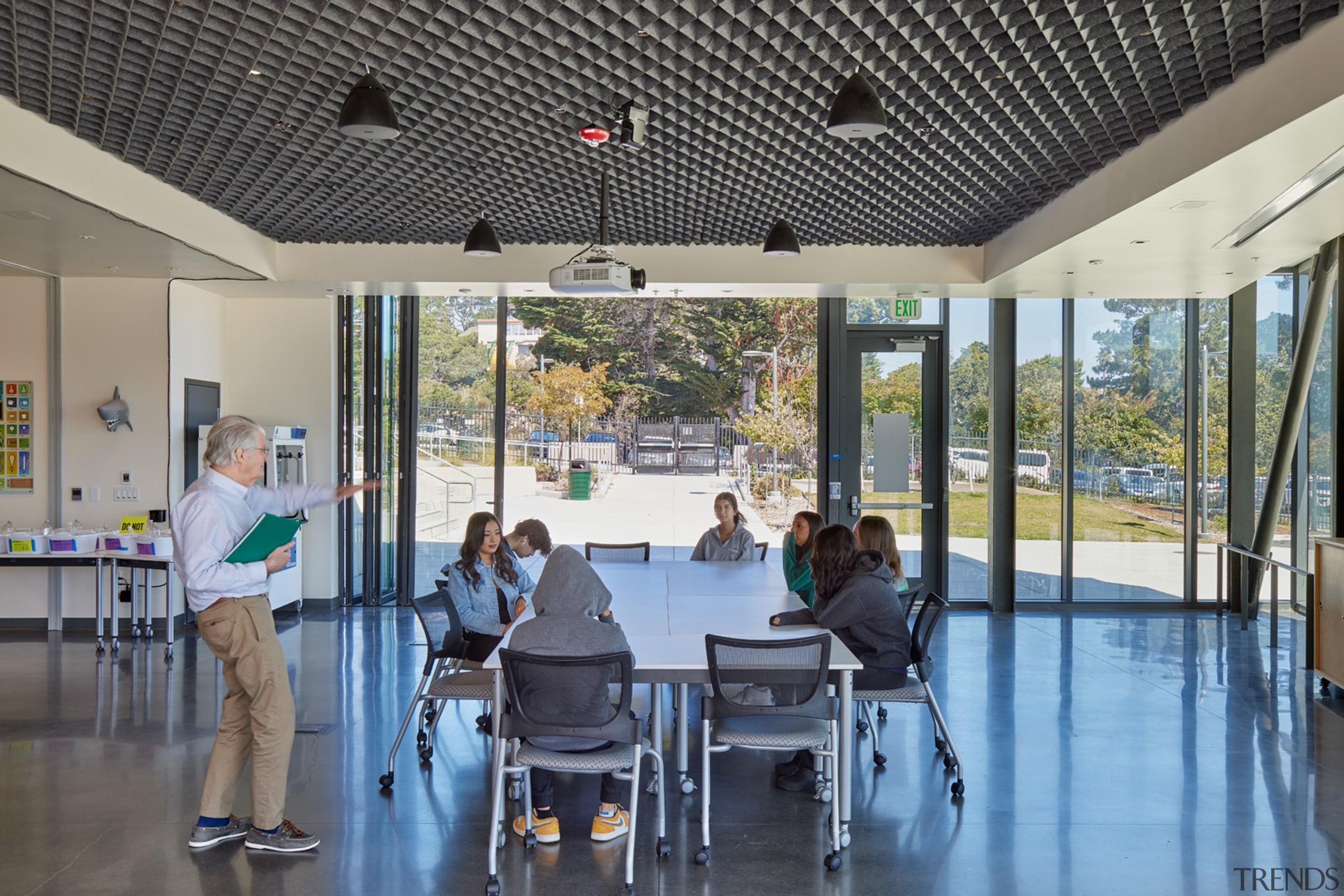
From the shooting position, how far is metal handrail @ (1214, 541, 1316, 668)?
23.3 ft

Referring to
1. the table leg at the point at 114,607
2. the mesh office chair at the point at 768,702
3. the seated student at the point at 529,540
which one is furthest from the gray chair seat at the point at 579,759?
the table leg at the point at 114,607

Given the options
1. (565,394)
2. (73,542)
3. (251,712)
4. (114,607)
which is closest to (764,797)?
(251,712)

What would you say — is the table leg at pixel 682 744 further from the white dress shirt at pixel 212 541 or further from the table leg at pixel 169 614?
the table leg at pixel 169 614

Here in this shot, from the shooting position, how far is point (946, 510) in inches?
403

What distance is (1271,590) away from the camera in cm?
841

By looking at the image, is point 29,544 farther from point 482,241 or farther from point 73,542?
point 482,241

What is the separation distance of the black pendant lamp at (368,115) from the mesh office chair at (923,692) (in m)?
3.25

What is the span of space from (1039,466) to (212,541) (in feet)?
27.2

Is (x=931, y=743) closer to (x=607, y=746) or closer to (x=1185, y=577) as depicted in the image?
(x=607, y=746)

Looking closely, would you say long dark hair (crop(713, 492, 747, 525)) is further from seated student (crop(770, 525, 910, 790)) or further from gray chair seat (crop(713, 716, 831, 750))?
gray chair seat (crop(713, 716, 831, 750))

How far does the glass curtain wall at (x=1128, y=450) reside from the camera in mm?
10047

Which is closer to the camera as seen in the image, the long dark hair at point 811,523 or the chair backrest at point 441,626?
the chair backrest at point 441,626

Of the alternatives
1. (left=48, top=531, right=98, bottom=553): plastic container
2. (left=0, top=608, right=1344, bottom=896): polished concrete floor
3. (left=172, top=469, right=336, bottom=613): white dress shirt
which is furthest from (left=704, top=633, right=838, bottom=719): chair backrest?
(left=48, top=531, right=98, bottom=553): plastic container

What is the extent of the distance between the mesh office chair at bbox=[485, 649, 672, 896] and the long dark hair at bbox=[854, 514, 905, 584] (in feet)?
7.64
